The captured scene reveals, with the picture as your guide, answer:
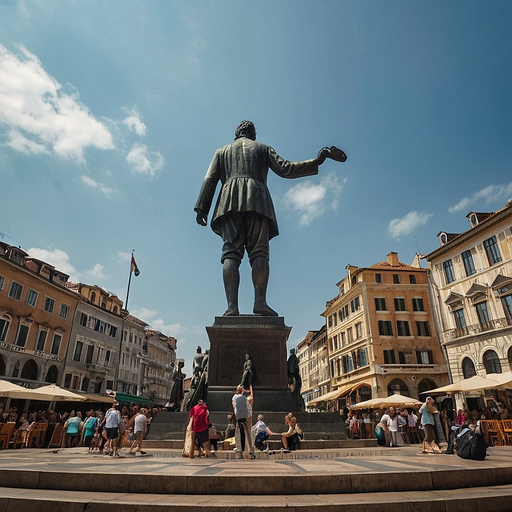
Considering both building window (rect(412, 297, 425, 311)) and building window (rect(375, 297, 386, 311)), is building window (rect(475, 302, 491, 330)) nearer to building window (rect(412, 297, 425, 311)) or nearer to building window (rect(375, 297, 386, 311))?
building window (rect(412, 297, 425, 311))

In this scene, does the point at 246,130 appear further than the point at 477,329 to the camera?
No

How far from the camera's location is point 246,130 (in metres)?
10.6

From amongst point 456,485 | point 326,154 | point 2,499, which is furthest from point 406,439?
point 2,499

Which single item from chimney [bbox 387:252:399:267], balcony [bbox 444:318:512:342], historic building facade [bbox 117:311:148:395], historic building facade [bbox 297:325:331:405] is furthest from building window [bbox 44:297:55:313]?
balcony [bbox 444:318:512:342]

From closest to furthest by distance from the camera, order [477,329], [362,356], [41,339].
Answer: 1. [477,329]
2. [41,339]
3. [362,356]

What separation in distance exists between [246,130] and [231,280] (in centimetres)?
434

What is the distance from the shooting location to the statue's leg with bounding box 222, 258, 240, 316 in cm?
892

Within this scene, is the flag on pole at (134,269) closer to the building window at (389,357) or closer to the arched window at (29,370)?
the arched window at (29,370)

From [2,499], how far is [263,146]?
8741 millimetres

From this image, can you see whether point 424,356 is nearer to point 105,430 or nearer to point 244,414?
Result: point 105,430

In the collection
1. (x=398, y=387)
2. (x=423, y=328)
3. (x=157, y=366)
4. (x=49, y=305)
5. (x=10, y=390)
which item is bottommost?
(x=10, y=390)

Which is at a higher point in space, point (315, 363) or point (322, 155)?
point (315, 363)

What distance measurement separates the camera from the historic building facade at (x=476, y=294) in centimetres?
2723

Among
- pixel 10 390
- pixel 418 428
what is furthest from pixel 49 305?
pixel 418 428
